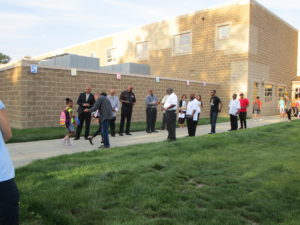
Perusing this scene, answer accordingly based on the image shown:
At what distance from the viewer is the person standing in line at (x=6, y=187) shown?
2.10m

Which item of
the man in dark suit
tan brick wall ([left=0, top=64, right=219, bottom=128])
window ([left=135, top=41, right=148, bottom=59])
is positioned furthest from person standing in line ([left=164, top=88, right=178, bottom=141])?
window ([left=135, top=41, right=148, bottom=59])

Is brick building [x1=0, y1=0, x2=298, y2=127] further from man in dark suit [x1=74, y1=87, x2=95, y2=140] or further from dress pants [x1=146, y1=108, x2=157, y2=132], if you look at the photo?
man in dark suit [x1=74, y1=87, x2=95, y2=140]

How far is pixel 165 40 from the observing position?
27.6 m

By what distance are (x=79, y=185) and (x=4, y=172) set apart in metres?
2.60

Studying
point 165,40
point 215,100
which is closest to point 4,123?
point 215,100

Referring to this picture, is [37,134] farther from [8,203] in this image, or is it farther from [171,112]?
[8,203]

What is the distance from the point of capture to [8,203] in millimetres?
2131

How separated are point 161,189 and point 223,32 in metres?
21.6

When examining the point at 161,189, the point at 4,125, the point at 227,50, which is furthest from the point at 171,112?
the point at 227,50

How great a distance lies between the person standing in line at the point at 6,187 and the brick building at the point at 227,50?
1752 cm

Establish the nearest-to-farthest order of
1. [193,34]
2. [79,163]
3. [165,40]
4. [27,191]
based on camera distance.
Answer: [27,191], [79,163], [193,34], [165,40]

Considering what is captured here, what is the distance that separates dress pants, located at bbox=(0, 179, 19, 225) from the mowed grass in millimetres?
1229

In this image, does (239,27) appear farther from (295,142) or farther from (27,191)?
(27,191)

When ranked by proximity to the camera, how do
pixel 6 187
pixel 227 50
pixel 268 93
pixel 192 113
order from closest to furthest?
pixel 6 187 < pixel 192 113 < pixel 227 50 < pixel 268 93
